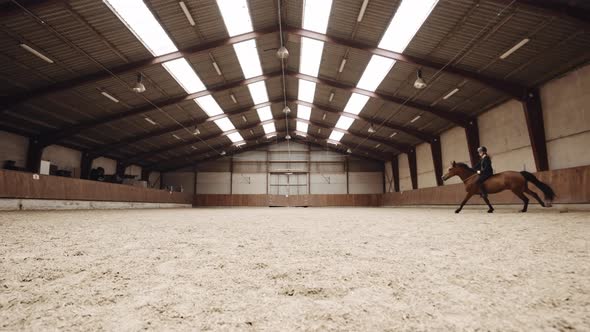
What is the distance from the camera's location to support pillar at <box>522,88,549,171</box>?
10.2 meters

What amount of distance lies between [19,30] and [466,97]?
53.7ft

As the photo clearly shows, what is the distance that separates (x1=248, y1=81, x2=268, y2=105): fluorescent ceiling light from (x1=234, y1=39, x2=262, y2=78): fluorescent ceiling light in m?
1.26

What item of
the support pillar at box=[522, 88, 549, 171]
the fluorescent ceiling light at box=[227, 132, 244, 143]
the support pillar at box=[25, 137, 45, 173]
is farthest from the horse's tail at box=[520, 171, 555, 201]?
the support pillar at box=[25, 137, 45, 173]

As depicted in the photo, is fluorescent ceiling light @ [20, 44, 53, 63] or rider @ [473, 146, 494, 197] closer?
rider @ [473, 146, 494, 197]

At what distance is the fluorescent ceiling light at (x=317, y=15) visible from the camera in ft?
30.2

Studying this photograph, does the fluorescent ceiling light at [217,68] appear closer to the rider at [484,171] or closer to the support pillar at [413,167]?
the rider at [484,171]

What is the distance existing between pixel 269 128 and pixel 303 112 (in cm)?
447

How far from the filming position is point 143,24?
9.17 meters

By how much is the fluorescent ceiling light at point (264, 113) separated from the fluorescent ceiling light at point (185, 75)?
5526 mm

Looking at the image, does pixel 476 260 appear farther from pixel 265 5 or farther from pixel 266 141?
pixel 266 141

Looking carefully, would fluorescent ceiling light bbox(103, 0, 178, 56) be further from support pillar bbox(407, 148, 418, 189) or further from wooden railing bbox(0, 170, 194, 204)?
support pillar bbox(407, 148, 418, 189)

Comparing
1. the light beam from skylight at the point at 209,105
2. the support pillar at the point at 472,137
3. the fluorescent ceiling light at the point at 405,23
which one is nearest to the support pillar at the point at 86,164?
the light beam from skylight at the point at 209,105

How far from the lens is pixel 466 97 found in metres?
12.8

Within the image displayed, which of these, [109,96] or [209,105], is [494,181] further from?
[109,96]
